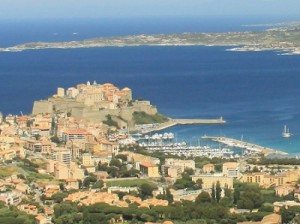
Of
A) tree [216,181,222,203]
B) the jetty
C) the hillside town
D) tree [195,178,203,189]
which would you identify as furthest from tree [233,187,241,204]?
the jetty

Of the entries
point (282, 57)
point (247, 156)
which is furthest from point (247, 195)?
point (282, 57)

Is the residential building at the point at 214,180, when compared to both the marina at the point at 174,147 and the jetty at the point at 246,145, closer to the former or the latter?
the marina at the point at 174,147

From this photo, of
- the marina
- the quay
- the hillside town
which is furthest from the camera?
the quay

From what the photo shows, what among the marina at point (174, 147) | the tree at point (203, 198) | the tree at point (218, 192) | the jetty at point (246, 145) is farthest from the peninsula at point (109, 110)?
the tree at point (203, 198)

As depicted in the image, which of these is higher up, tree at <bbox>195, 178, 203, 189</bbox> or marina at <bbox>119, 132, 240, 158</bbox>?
tree at <bbox>195, 178, 203, 189</bbox>

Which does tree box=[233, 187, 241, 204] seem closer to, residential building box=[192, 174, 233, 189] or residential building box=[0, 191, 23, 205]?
residential building box=[192, 174, 233, 189]
